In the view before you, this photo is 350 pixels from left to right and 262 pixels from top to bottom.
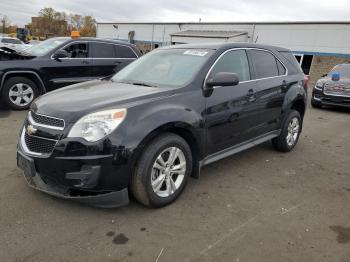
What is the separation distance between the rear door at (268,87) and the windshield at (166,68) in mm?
938

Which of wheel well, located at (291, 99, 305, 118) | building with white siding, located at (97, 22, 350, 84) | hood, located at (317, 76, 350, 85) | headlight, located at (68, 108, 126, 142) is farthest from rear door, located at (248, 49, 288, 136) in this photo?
building with white siding, located at (97, 22, 350, 84)

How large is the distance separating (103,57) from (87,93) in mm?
5338

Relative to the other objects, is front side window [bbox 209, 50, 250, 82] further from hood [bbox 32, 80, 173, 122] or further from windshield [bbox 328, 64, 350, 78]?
windshield [bbox 328, 64, 350, 78]

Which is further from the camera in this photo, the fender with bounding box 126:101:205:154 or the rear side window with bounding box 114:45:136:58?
the rear side window with bounding box 114:45:136:58

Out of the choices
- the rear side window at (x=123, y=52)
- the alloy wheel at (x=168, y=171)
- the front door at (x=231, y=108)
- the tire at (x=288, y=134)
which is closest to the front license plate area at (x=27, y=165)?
the alloy wheel at (x=168, y=171)

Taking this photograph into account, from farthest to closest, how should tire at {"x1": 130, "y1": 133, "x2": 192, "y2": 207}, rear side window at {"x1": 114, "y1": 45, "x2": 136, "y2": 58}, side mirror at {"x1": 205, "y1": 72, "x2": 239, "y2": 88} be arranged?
rear side window at {"x1": 114, "y1": 45, "x2": 136, "y2": 58} < side mirror at {"x1": 205, "y1": 72, "x2": 239, "y2": 88} < tire at {"x1": 130, "y1": 133, "x2": 192, "y2": 207}

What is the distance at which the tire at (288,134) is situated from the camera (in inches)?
219

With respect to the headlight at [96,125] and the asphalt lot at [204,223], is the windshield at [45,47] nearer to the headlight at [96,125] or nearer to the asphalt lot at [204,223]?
the asphalt lot at [204,223]

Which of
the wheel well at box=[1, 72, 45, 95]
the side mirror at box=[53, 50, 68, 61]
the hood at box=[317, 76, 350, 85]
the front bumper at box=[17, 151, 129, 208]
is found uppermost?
the side mirror at box=[53, 50, 68, 61]

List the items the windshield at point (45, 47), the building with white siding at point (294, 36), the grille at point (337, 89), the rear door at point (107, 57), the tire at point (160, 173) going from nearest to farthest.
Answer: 1. the tire at point (160, 173)
2. the windshield at point (45, 47)
3. the rear door at point (107, 57)
4. the grille at point (337, 89)
5. the building with white siding at point (294, 36)

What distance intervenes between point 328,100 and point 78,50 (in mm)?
7483

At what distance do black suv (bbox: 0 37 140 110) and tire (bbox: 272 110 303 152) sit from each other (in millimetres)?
3580

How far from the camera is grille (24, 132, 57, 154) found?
3191 mm

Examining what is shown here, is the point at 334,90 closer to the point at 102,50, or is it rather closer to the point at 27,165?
the point at 102,50
